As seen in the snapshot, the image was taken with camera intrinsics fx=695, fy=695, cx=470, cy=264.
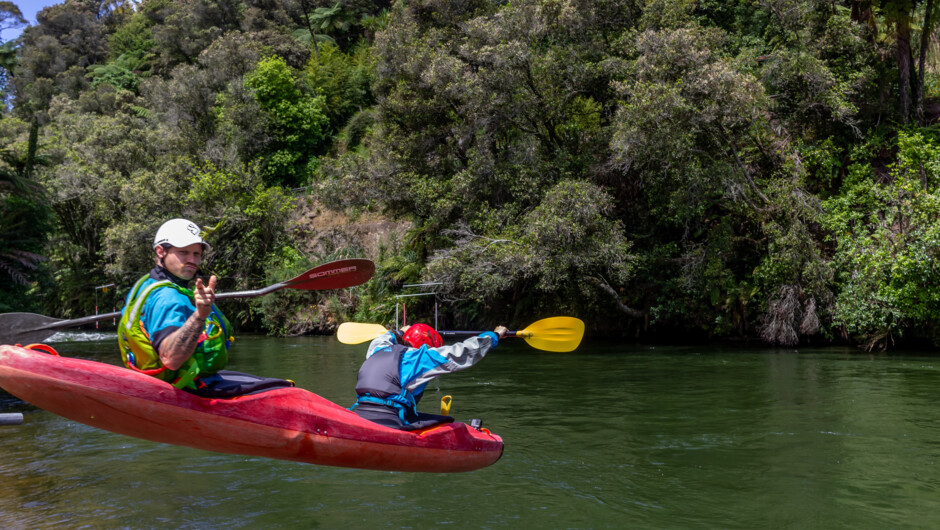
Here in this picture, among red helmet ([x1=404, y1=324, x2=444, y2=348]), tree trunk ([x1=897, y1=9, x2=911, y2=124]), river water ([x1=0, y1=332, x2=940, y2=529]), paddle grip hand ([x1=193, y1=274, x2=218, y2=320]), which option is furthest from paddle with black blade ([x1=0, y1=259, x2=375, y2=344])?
tree trunk ([x1=897, y1=9, x2=911, y2=124])

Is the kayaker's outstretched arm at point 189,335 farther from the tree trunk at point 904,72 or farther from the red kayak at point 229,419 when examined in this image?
the tree trunk at point 904,72

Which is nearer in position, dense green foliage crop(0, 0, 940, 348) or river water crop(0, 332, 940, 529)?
river water crop(0, 332, 940, 529)

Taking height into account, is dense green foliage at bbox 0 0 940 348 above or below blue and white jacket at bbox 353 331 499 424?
above

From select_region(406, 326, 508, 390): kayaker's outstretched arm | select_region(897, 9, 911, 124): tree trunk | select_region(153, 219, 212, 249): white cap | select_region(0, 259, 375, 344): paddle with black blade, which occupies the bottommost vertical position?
select_region(406, 326, 508, 390): kayaker's outstretched arm

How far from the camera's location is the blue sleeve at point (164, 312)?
4418mm

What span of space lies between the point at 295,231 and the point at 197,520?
24.0 metres

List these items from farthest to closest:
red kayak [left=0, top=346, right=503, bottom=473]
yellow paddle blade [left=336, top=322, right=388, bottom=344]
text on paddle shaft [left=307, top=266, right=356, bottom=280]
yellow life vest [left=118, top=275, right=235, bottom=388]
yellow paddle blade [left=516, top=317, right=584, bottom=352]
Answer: yellow paddle blade [left=336, top=322, right=388, bottom=344] < yellow paddle blade [left=516, top=317, right=584, bottom=352] < text on paddle shaft [left=307, top=266, right=356, bottom=280] < red kayak [left=0, top=346, right=503, bottom=473] < yellow life vest [left=118, top=275, right=235, bottom=388]

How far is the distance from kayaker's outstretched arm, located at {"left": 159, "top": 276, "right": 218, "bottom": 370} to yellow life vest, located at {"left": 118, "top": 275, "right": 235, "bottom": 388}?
0.22 m

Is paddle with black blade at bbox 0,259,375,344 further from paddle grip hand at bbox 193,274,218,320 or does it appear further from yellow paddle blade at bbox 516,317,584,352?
yellow paddle blade at bbox 516,317,584,352

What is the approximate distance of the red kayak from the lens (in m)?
4.80

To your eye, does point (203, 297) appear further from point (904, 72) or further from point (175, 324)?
point (904, 72)

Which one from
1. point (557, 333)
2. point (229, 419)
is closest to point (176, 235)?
point (229, 419)

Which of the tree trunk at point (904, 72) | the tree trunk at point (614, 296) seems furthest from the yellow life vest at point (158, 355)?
the tree trunk at point (904, 72)

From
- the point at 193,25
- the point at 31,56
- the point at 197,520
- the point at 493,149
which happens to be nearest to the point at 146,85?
the point at 193,25
